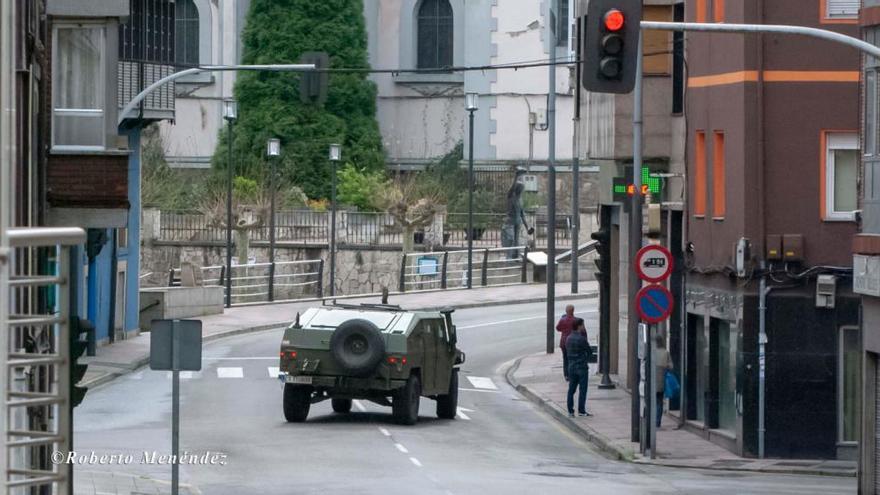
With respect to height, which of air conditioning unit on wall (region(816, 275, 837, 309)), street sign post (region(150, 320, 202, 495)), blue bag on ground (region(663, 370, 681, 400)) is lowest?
blue bag on ground (region(663, 370, 681, 400))

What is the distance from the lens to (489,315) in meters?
48.2

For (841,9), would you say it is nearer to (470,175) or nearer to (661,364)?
(661,364)

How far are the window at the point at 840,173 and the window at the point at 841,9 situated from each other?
1.65 meters

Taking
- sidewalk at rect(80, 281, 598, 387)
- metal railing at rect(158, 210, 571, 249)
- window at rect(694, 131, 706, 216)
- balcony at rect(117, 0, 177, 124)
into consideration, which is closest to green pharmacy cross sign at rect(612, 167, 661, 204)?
window at rect(694, 131, 706, 216)

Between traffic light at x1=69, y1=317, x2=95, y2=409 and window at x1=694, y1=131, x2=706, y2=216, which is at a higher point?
window at x1=694, y1=131, x2=706, y2=216

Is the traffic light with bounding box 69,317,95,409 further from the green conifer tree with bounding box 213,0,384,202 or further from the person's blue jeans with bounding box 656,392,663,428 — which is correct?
the green conifer tree with bounding box 213,0,384,202

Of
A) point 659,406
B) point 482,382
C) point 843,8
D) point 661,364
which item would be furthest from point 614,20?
point 482,382

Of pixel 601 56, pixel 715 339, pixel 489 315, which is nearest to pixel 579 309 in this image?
pixel 489 315

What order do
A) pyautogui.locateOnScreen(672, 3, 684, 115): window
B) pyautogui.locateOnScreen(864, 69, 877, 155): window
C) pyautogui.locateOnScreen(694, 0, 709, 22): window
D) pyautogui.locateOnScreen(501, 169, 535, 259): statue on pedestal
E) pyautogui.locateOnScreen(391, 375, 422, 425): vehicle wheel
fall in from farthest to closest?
pyautogui.locateOnScreen(501, 169, 535, 259): statue on pedestal
pyautogui.locateOnScreen(672, 3, 684, 115): window
pyautogui.locateOnScreen(694, 0, 709, 22): window
pyautogui.locateOnScreen(391, 375, 422, 425): vehicle wheel
pyautogui.locateOnScreen(864, 69, 877, 155): window

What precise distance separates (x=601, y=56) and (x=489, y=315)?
3314 centimetres

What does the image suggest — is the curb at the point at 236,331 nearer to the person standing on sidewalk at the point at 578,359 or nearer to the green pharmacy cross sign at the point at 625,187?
the person standing on sidewalk at the point at 578,359

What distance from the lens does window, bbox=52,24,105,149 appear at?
25719mm

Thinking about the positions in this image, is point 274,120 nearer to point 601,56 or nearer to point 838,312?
point 838,312

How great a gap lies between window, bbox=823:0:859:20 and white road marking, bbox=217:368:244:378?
47.9 feet
